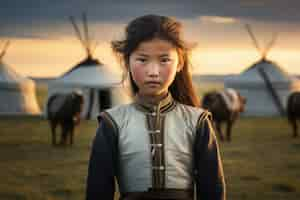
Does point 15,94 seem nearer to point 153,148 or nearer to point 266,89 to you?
point 266,89

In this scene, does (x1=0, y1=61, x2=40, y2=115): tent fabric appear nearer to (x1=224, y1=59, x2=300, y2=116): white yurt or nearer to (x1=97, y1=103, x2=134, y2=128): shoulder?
(x1=224, y1=59, x2=300, y2=116): white yurt

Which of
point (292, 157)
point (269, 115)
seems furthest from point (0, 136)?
point (269, 115)

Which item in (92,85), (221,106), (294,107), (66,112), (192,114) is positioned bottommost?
(92,85)

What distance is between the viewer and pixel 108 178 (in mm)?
2395

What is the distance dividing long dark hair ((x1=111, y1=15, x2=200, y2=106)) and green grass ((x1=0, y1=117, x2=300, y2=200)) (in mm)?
3874

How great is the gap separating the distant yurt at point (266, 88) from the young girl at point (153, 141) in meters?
20.8

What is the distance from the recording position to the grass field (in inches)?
262

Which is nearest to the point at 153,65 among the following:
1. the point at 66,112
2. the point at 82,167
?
the point at 82,167

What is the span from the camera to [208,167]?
2.41m

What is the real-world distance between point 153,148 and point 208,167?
24cm

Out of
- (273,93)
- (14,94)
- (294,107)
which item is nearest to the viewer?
(294,107)

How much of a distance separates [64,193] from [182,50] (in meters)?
4.44

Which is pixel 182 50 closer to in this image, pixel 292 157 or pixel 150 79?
pixel 150 79

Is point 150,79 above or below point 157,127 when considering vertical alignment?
above
